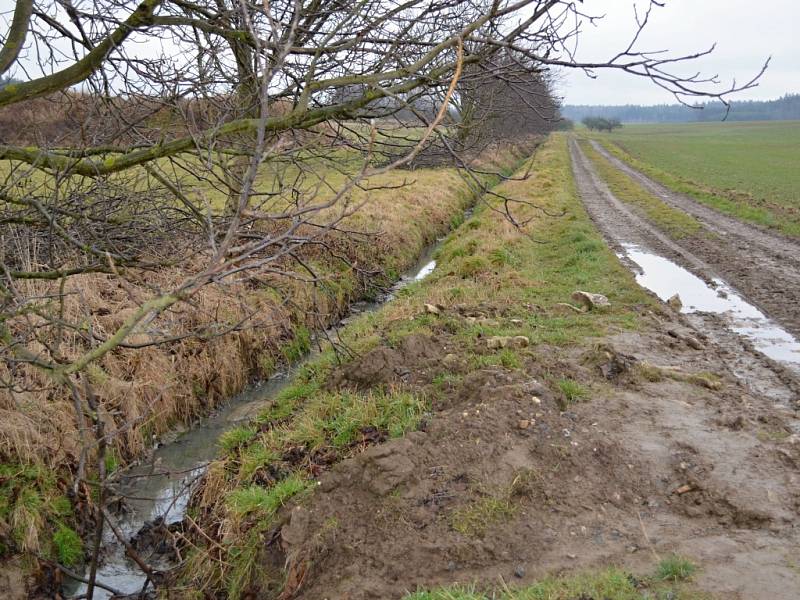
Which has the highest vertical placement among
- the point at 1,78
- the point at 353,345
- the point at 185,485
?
the point at 1,78

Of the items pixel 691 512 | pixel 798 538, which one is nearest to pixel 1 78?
pixel 691 512

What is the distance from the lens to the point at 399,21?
14.9ft

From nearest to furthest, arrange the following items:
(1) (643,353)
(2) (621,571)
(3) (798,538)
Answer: (2) (621,571) < (3) (798,538) < (1) (643,353)

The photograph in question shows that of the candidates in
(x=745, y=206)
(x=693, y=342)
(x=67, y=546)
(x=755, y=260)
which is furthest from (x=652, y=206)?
(x=67, y=546)

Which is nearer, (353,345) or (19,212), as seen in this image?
(19,212)

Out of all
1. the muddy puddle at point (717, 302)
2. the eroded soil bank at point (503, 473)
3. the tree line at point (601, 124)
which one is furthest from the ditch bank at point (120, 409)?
the tree line at point (601, 124)

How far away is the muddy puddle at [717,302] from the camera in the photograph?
798 centimetres

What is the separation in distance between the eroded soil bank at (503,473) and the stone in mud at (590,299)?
1.22 m

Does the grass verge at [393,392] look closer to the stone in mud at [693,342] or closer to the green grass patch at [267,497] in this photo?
the green grass patch at [267,497]

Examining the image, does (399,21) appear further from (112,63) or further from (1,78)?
(1,78)

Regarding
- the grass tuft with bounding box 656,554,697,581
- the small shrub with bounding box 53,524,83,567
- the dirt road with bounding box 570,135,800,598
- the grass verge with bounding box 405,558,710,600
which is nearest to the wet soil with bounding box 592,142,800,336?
the dirt road with bounding box 570,135,800,598

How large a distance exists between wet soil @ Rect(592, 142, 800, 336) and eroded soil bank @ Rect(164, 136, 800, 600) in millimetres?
2736

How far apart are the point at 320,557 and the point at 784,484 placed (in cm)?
321

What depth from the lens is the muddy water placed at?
5293 mm
